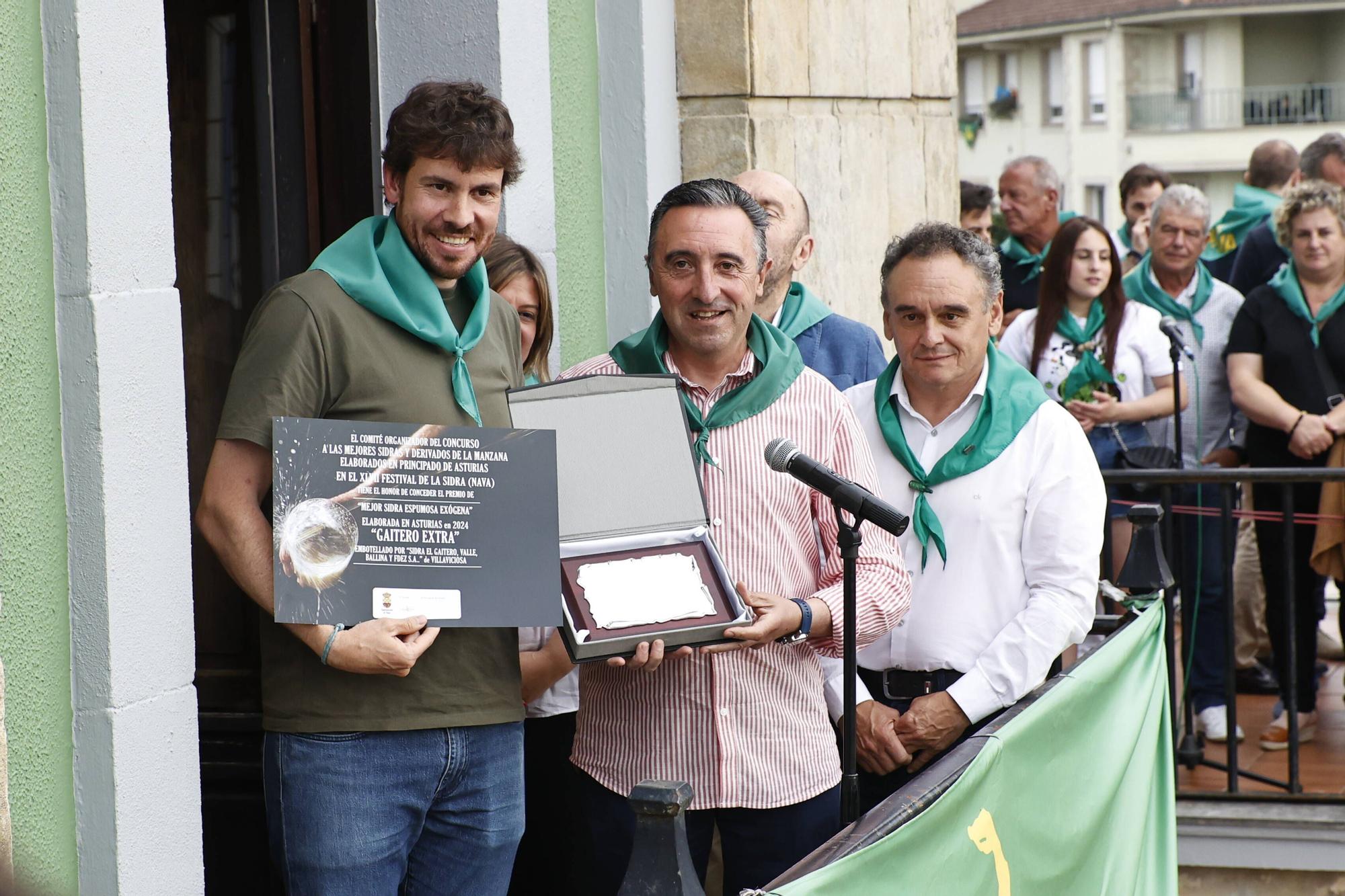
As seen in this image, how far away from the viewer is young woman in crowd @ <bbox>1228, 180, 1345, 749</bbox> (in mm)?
6273

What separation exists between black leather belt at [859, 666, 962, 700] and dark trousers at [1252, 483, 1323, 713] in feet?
10.7

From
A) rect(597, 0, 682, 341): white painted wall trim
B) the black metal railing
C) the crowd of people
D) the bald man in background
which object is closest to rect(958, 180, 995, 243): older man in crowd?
the black metal railing

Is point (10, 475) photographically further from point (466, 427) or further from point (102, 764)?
point (466, 427)

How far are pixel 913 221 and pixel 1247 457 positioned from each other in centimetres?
169

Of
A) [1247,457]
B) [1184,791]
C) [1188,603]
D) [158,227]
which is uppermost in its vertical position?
[158,227]

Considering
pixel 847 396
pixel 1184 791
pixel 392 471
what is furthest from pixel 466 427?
pixel 1184 791

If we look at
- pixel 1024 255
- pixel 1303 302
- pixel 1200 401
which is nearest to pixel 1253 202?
pixel 1024 255

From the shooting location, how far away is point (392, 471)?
2.68m

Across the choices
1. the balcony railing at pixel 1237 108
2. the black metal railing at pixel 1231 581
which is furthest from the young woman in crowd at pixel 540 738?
the balcony railing at pixel 1237 108

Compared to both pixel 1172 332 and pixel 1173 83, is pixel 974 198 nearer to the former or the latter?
pixel 1172 332

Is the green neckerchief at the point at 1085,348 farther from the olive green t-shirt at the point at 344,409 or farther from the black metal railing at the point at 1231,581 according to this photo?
the olive green t-shirt at the point at 344,409

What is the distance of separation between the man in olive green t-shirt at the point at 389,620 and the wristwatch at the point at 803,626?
53 cm

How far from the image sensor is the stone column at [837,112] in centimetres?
560

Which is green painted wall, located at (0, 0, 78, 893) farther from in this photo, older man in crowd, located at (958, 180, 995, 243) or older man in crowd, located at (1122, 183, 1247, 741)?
older man in crowd, located at (958, 180, 995, 243)
